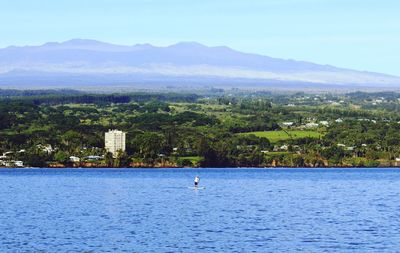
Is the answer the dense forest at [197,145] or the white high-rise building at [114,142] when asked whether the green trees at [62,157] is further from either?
the white high-rise building at [114,142]

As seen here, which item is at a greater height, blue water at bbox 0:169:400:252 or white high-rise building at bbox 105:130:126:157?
blue water at bbox 0:169:400:252

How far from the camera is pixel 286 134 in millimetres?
169125

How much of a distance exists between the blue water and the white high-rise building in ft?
175

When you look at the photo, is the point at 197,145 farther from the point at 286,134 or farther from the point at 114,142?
the point at 286,134

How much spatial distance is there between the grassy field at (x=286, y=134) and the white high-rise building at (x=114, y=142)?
76.1ft

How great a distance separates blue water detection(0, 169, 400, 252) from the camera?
47844 mm

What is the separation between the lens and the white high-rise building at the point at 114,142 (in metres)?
151

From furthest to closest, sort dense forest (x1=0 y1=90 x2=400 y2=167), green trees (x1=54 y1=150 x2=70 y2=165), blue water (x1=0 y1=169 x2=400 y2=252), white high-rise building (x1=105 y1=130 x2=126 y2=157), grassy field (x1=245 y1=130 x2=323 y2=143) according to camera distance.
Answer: grassy field (x1=245 y1=130 x2=323 y2=143)
dense forest (x1=0 y1=90 x2=400 y2=167)
white high-rise building (x1=105 y1=130 x2=126 y2=157)
green trees (x1=54 y1=150 x2=70 y2=165)
blue water (x1=0 y1=169 x2=400 y2=252)

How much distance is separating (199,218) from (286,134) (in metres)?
110

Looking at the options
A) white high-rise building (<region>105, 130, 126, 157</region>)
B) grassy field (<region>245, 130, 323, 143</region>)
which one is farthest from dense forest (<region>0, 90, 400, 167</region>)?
white high-rise building (<region>105, 130, 126, 157</region>)

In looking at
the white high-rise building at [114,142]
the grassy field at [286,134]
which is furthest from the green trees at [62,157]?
the grassy field at [286,134]

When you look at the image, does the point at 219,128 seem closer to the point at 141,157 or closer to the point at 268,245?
the point at 141,157

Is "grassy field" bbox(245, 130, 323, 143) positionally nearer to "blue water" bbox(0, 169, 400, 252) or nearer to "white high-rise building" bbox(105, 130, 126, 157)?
"white high-rise building" bbox(105, 130, 126, 157)

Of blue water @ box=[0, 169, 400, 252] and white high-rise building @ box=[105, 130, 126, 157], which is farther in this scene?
white high-rise building @ box=[105, 130, 126, 157]
